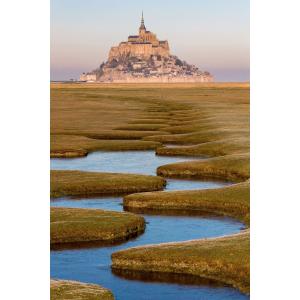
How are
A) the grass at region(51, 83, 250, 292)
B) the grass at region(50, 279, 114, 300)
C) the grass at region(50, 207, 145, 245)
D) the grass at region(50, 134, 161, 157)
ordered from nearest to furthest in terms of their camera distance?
1. the grass at region(50, 279, 114, 300)
2. the grass at region(51, 83, 250, 292)
3. the grass at region(50, 207, 145, 245)
4. the grass at region(50, 134, 161, 157)

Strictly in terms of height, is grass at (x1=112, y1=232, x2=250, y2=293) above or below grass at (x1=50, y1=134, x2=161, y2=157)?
below

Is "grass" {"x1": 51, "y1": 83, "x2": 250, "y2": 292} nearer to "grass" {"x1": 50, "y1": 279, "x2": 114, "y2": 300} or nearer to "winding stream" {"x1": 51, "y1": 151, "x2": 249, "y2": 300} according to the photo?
"winding stream" {"x1": 51, "y1": 151, "x2": 249, "y2": 300}

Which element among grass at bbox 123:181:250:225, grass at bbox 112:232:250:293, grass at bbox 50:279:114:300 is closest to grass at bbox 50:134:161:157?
grass at bbox 123:181:250:225

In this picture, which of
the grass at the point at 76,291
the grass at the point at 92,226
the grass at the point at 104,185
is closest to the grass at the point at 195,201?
the grass at the point at 92,226

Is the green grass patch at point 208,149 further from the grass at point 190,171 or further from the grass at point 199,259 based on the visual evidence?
the grass at point 199,259
